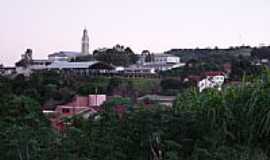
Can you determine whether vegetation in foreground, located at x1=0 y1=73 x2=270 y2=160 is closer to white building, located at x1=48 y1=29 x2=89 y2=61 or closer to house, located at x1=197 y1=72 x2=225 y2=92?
house, located at x1=197 y1=72 x2=225 y2=92

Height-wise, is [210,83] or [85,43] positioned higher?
[85,43]

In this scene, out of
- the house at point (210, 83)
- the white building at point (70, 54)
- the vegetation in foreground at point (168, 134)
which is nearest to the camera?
the vegetation in foreground at point (168, 134)

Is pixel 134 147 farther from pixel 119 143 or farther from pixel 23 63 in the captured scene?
pixel 23 63

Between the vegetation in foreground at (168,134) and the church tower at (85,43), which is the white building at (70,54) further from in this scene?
the vegetation in foreground at (168,134)

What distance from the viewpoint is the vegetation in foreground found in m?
3.21

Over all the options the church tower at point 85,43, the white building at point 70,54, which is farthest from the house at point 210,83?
the white building at point 70,54

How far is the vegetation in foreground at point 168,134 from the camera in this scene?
3.21m

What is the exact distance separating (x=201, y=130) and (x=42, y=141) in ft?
3.79

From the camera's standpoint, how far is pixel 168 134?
3.48 metres

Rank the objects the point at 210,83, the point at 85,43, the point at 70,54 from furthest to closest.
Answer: the point at 70,54
the point at 85,43
the point at 210,83

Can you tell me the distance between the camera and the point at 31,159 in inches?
122

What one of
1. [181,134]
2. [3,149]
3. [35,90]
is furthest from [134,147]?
[35,90]

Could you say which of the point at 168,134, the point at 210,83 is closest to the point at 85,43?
the point at 210,83

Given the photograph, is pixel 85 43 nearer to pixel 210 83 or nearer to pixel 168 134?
pixel 210 83
